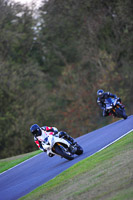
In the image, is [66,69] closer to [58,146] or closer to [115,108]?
[115,108]

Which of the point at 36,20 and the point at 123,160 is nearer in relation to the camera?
the point at 123,160

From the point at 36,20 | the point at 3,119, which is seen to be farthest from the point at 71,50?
the point at 3,119

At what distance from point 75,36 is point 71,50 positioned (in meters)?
3.64

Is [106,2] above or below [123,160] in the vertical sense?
above

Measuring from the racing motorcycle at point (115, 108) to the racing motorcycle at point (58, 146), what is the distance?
7542mm

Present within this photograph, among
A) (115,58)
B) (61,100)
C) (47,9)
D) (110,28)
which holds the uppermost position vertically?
(47,9)

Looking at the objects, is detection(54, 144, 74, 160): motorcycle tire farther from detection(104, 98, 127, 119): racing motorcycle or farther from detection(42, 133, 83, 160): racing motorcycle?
detection(104, 98, 127, 119): racing motorcycle

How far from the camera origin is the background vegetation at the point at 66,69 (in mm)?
41281

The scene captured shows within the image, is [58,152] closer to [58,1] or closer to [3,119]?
[3,119]

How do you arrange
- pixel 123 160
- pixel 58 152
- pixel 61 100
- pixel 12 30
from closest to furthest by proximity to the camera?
pixel 123 160 → pixel 58 152 → pixel 12 30 → pixel 61 100

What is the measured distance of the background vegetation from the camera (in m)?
41.3

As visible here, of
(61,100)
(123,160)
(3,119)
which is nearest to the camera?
(123,160)

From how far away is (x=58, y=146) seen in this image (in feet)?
43.8

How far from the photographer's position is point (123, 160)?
957cm
